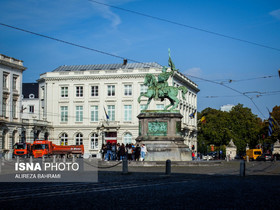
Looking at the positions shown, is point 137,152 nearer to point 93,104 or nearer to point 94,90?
point 93,104

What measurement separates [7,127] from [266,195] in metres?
60.7

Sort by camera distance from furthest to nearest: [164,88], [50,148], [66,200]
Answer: [50,148] < [164,88] < [66,200]

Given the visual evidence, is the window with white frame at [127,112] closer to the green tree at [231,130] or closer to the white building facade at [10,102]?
the white building facade at [10,102]

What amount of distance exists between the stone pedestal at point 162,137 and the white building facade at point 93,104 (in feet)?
149

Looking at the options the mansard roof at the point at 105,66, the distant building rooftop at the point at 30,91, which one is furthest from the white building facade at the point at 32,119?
the mansard roof at the point at 105,66

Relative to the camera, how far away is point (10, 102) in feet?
233

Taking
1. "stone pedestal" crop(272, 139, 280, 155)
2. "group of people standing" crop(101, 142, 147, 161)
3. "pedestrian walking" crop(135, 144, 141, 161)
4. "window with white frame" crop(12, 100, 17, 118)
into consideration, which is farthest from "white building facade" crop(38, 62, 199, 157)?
"pedestrian walking" crop(135, 144, 141, 161)

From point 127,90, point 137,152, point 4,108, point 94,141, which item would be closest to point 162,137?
point 137,152

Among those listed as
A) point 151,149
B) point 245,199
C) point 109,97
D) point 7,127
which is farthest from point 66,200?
point 109,97

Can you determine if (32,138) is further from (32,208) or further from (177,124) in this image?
(32,208)

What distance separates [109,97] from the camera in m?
83.2

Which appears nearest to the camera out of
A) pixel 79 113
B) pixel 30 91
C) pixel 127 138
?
pixel 127 138

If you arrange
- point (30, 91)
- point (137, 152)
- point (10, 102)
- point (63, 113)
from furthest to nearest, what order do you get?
point (30, 91)
point (63, 113)
point (10, 102)
point (137, 152)

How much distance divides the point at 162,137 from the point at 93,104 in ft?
165
